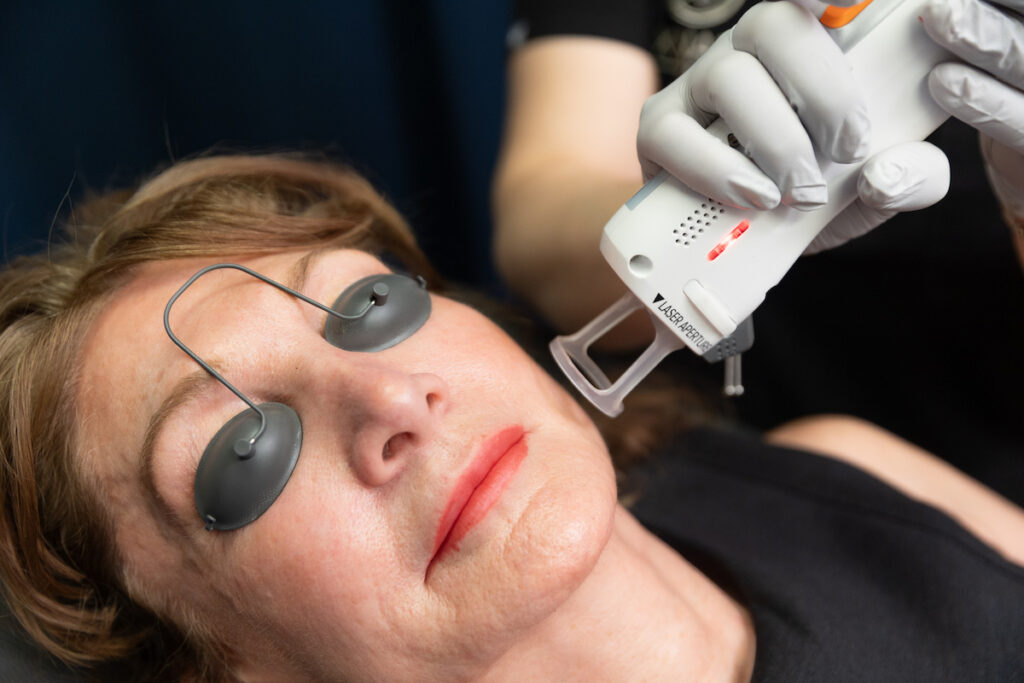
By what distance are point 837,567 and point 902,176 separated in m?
0.71

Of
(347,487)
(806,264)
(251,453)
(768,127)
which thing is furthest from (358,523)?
(806,264)

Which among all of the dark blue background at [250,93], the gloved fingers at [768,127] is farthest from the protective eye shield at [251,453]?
the dark blue background at [250,93]

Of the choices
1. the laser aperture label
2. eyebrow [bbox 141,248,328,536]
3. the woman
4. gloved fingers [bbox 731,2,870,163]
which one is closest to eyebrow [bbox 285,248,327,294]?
the woman

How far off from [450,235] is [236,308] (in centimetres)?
139

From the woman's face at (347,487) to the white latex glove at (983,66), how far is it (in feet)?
1.87

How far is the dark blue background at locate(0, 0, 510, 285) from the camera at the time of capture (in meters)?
1.73

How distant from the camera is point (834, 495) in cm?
135

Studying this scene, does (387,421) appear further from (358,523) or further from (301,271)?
(301,271)

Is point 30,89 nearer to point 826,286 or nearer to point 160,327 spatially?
point 160,327

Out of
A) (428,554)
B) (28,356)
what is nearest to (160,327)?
(28,356)

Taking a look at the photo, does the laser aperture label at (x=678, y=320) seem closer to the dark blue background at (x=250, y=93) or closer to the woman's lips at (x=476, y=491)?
the woman's lips at (x=476, y=491)

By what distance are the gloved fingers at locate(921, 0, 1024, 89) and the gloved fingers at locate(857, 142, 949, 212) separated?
0.10m

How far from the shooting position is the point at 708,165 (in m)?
0.84

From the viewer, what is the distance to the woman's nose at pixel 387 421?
869 mm
